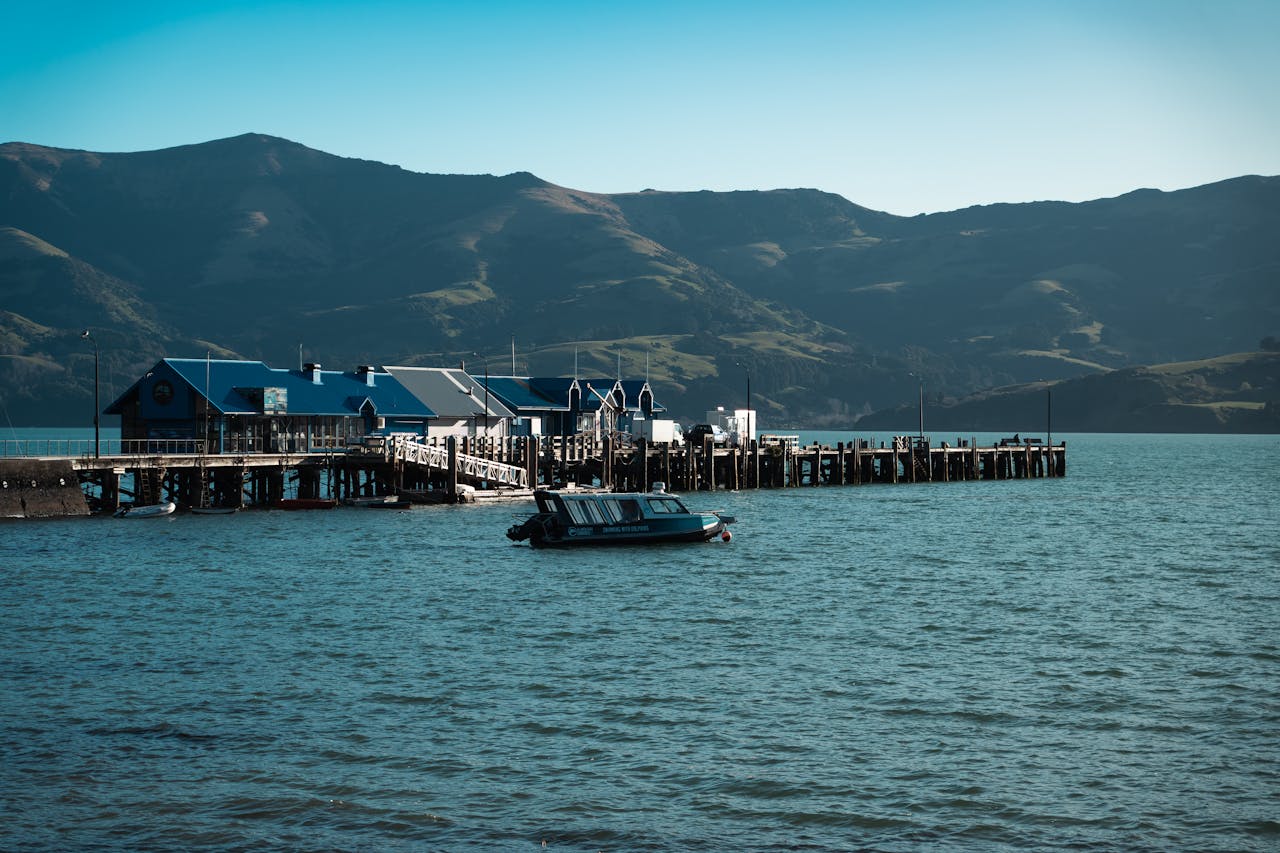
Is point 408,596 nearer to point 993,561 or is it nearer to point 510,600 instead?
point 510,600

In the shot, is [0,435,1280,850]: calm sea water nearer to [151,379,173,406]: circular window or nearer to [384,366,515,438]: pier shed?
[151,379,173,406]: circular window

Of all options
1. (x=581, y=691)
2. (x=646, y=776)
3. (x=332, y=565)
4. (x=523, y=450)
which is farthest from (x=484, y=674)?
(x=523, y=450)

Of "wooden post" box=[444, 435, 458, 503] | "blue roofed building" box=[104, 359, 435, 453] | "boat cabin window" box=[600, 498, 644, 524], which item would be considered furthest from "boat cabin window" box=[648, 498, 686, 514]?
"blue roofed building" box=[104, 359, 435, 453]

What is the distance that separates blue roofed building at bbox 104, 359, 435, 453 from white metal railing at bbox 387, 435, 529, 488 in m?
4.52

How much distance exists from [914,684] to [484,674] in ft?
34.1

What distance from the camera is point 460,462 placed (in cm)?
8731

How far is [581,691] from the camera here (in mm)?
32531

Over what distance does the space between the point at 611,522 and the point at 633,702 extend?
3450 cm

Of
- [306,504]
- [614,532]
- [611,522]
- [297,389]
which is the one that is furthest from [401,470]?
[614,532]

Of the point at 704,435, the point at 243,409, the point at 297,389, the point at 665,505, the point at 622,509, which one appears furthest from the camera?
the point at 704,435

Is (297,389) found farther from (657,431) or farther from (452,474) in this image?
(657,431)

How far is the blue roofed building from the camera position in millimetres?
86938

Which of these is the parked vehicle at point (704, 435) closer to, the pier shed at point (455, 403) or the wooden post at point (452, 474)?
the pier shed at point (455, 403)

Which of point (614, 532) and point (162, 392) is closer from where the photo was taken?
point (614, 532)
